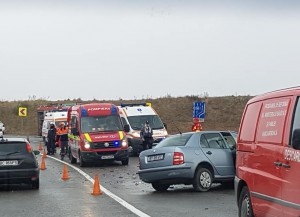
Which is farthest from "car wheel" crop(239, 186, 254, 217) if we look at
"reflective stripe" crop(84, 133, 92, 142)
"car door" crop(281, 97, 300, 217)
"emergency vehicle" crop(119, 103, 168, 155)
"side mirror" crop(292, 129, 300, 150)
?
"emergency vehicle" crop(119, 103, 168, 155)

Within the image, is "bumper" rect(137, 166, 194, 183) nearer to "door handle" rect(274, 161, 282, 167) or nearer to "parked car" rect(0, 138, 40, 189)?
"parked car" rect(0, 138, 40, 189)

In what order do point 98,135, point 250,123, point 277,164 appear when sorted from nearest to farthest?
point 277,164 < point 250,123 < point 98,135

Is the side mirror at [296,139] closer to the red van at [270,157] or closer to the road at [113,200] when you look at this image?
the red van at [270,157]

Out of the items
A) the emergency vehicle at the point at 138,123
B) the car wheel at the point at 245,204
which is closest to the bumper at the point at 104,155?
the emergency vehicle at the point at 138,123

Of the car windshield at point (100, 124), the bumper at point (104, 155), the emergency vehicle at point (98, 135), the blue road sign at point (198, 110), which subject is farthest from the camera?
the blue road sign at point (198, 110)

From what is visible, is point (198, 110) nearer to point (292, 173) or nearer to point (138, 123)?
point (138, 123)

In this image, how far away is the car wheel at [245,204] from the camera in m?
9.55

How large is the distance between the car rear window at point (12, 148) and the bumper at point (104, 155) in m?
7.77

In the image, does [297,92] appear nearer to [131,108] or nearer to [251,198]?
[251,198]

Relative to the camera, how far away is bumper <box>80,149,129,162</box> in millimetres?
25312

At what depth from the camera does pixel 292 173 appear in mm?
7543

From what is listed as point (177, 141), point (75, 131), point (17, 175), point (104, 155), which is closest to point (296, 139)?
point (177, 141)

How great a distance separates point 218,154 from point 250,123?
6231mm

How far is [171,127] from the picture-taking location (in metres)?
67.7
